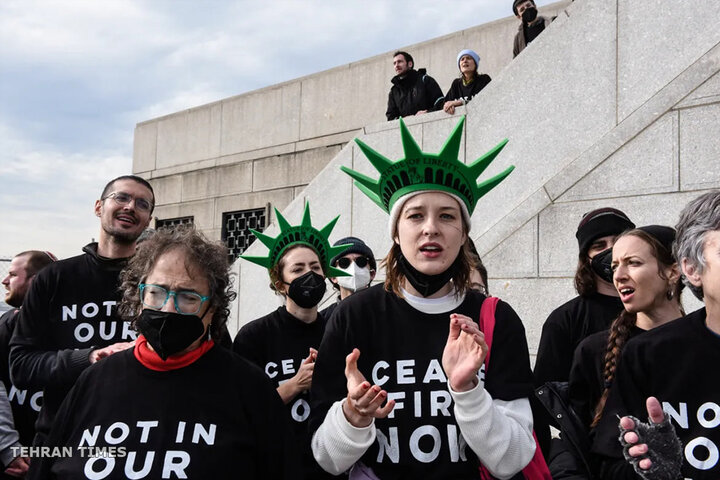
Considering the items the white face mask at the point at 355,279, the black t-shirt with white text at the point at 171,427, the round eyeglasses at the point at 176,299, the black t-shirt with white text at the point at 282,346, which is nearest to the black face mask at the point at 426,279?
the black t-shirt with white text at the point at 171,427

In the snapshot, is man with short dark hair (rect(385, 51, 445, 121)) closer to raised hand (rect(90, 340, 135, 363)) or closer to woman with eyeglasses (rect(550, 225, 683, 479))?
woman with eyeglasses (rect(550, 225, 683, 479))

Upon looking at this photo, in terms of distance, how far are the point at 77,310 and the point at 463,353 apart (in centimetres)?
215

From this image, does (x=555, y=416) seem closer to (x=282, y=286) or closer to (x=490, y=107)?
(x=282, y=286)

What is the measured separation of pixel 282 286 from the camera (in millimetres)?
3877

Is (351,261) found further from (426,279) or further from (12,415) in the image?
(426,279)

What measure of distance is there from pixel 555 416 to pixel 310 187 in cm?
597

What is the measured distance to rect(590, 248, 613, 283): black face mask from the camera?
3615mm

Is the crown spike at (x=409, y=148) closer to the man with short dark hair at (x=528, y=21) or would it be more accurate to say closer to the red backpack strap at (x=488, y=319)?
the red backpack strap at (x=488, y=319)

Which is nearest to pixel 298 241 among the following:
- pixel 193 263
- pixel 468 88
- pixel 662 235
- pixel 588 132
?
pixel 193 263

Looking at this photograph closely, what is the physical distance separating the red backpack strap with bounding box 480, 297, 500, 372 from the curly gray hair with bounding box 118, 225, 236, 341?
104 centimetres

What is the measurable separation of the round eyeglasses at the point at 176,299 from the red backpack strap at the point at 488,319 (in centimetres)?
105

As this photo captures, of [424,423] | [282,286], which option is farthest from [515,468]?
[282,286]

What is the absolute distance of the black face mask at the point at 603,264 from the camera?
3615 millimetres

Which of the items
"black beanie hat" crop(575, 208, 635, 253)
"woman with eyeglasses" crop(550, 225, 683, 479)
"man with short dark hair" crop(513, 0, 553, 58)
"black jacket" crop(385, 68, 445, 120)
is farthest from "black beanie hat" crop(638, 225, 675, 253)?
"black jacket" crop(385, 68, 445, 120)
